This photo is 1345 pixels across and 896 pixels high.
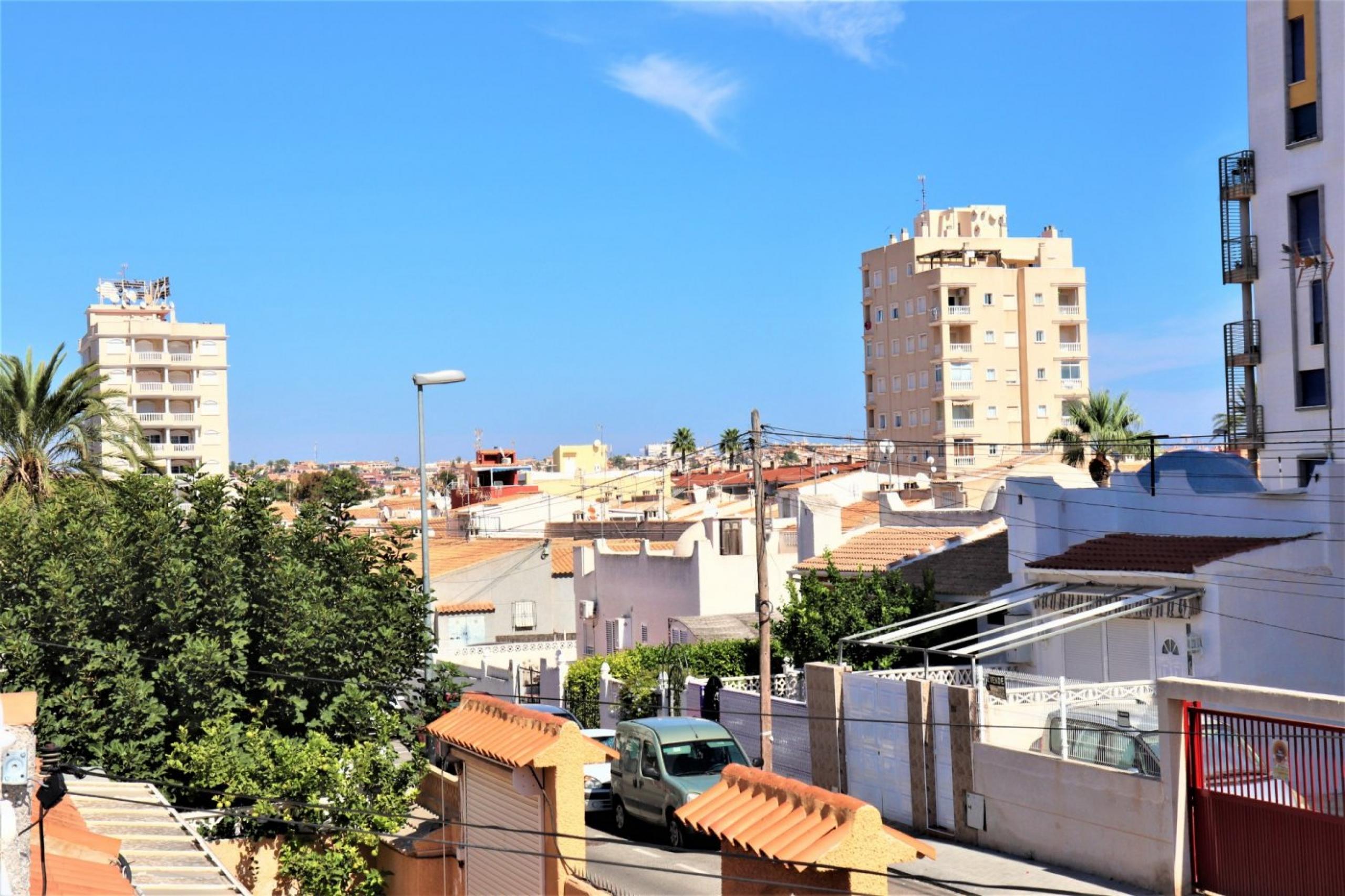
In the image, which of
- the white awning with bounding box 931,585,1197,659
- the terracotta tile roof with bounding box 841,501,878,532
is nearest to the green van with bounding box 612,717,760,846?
the white awning with bounding box 931,585,1197,659

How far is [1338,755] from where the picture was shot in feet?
46.5

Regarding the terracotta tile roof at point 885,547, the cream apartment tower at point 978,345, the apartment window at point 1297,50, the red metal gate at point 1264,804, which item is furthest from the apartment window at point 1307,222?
the cream apartment tower at point 978,345

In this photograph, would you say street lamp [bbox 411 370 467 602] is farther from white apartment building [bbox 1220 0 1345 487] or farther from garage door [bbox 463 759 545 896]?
white apartment building [bbox 1220 0 1345 487]

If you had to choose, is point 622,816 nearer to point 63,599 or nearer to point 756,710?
point 756,710

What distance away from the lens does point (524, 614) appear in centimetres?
5362

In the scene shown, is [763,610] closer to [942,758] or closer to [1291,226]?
[942,758]

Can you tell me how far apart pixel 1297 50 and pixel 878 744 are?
22051mm

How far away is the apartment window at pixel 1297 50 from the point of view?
114 feet

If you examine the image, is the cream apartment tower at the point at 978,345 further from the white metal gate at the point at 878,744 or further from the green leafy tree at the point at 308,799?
the green leafy tree at the point at 308,799

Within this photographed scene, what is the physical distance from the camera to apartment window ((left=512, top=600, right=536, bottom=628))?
53.5 m

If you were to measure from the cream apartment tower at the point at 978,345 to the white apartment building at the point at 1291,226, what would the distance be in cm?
5024

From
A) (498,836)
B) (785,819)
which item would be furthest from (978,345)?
(785,819)

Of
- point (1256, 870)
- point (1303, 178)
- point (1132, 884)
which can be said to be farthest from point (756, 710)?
point (1303, 178)

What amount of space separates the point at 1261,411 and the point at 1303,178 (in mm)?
6205
